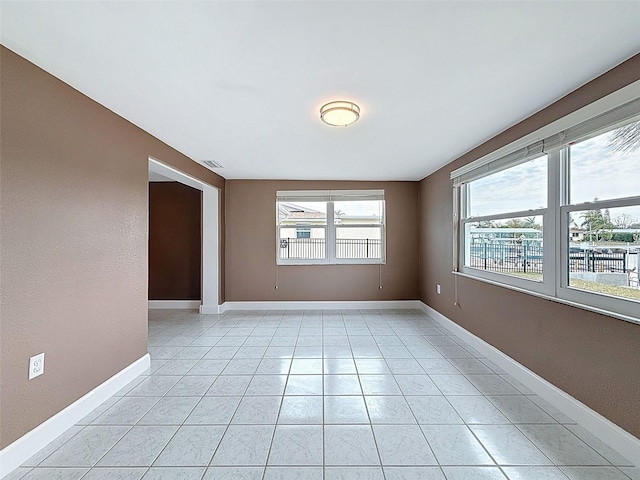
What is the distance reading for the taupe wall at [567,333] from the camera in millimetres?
1729

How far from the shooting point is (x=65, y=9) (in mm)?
1333

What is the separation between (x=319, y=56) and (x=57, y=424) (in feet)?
9.32

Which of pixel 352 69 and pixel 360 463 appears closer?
pixel 360 463

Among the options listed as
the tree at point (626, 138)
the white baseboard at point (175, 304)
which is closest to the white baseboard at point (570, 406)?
the tree at point (626, 138)

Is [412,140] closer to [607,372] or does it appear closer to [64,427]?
[607,372]

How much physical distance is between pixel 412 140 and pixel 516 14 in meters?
1.72

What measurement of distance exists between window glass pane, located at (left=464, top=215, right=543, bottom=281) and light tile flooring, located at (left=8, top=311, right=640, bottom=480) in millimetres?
1007

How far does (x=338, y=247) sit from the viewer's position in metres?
5.31

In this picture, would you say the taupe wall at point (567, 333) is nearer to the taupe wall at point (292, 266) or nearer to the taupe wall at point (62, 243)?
the taupe wall at point (292, 266)

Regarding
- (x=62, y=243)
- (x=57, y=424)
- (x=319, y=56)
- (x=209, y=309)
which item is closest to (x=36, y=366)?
(x=57, y=424)

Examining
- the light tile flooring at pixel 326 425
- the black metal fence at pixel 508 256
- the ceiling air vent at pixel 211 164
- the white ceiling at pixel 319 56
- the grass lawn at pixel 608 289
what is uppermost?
the ceiling air vent at pixel 211 164

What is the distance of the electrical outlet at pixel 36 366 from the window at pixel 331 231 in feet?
11.8

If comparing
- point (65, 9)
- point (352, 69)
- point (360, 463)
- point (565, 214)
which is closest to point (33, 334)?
point (65, 9)

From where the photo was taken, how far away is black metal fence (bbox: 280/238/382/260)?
5305 millimetres
